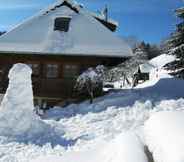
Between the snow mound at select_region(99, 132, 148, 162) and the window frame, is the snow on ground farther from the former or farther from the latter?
the window frame

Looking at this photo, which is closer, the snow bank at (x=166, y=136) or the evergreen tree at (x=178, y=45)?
the snow bank at (x=166, y=136)

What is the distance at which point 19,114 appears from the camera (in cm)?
1320

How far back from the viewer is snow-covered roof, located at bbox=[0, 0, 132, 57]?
20.8 m

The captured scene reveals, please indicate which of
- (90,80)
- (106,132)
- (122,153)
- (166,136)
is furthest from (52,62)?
(166,136)

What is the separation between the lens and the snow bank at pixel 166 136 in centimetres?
438

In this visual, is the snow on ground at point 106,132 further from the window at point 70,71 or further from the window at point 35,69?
the window at point 35,69

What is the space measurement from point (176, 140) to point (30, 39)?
17.9m

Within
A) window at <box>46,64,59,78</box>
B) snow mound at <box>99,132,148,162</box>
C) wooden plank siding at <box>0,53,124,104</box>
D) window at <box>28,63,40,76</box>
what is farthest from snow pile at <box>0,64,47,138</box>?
window at <box>28,63,40,76</box>

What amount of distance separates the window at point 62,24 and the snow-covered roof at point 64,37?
0.80 feet

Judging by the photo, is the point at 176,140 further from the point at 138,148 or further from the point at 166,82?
the point at 166,82

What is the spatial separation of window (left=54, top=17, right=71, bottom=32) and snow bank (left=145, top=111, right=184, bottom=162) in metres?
17.2

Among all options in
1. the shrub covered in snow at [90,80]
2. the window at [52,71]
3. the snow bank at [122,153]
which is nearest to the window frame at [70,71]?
the window at [52,71]

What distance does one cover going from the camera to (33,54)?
21.6 m

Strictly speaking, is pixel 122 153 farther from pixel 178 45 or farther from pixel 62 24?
pixel 62 24
